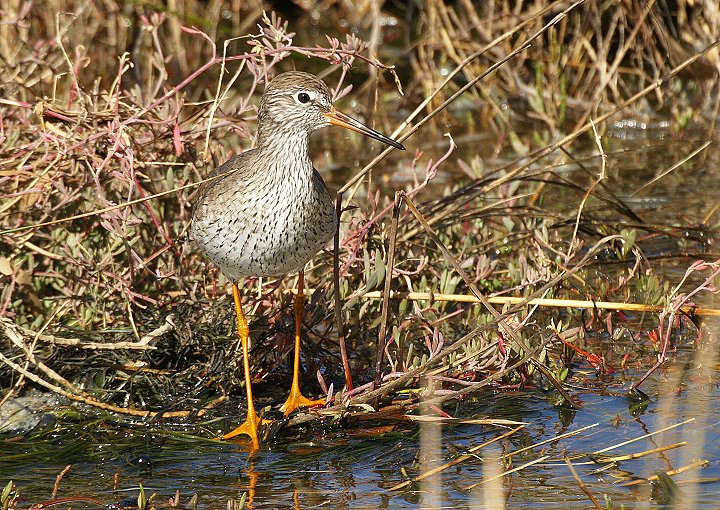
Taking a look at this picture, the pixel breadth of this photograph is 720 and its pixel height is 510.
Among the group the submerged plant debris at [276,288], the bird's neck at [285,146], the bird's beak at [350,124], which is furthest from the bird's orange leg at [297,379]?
the bird's beak at [350,124]

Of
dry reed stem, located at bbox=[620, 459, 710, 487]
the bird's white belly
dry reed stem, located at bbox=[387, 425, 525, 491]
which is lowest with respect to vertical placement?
dry reed stem, located at bbox=[620, 459, 710, 487]

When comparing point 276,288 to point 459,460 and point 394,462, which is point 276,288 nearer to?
point 394,462

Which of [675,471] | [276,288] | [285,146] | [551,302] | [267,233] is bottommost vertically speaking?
[675,471]

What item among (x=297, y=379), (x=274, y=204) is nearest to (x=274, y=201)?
(x=274, y=204)

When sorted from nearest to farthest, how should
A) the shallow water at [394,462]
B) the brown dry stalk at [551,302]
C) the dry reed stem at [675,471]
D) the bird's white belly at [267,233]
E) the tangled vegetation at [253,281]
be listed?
the dry reed stem at [675,471] < the shallow water at [394,462] < the bird's white belly at [267,233] < the tangled vegetation at [253,281] < the brown dry stalk at [551,302]

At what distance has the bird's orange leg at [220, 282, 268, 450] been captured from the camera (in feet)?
15.5

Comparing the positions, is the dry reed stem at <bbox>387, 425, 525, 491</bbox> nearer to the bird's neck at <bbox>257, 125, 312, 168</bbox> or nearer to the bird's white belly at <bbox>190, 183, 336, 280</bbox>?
the bird's white belly at <bbox>190, 183, 336, 280</bbox>

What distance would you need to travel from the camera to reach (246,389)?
5.04 meters

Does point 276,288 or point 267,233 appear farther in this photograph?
point 276,288

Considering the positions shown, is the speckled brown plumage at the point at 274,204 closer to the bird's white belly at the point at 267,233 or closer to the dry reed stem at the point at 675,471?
the bird's white belly at the point at 267,233

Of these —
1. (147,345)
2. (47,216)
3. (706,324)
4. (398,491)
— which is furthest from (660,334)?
(47,216)

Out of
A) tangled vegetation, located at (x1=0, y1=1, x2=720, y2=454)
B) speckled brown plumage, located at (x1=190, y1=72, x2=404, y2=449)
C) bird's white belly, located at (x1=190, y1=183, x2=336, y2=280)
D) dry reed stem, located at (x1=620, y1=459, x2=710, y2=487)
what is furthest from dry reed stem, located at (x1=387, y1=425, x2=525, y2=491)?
bird's white belly, located at (x1=190, y1=183, x2=336, y2=280)

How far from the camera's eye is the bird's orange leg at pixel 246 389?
4.73m

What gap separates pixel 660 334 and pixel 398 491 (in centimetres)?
155
